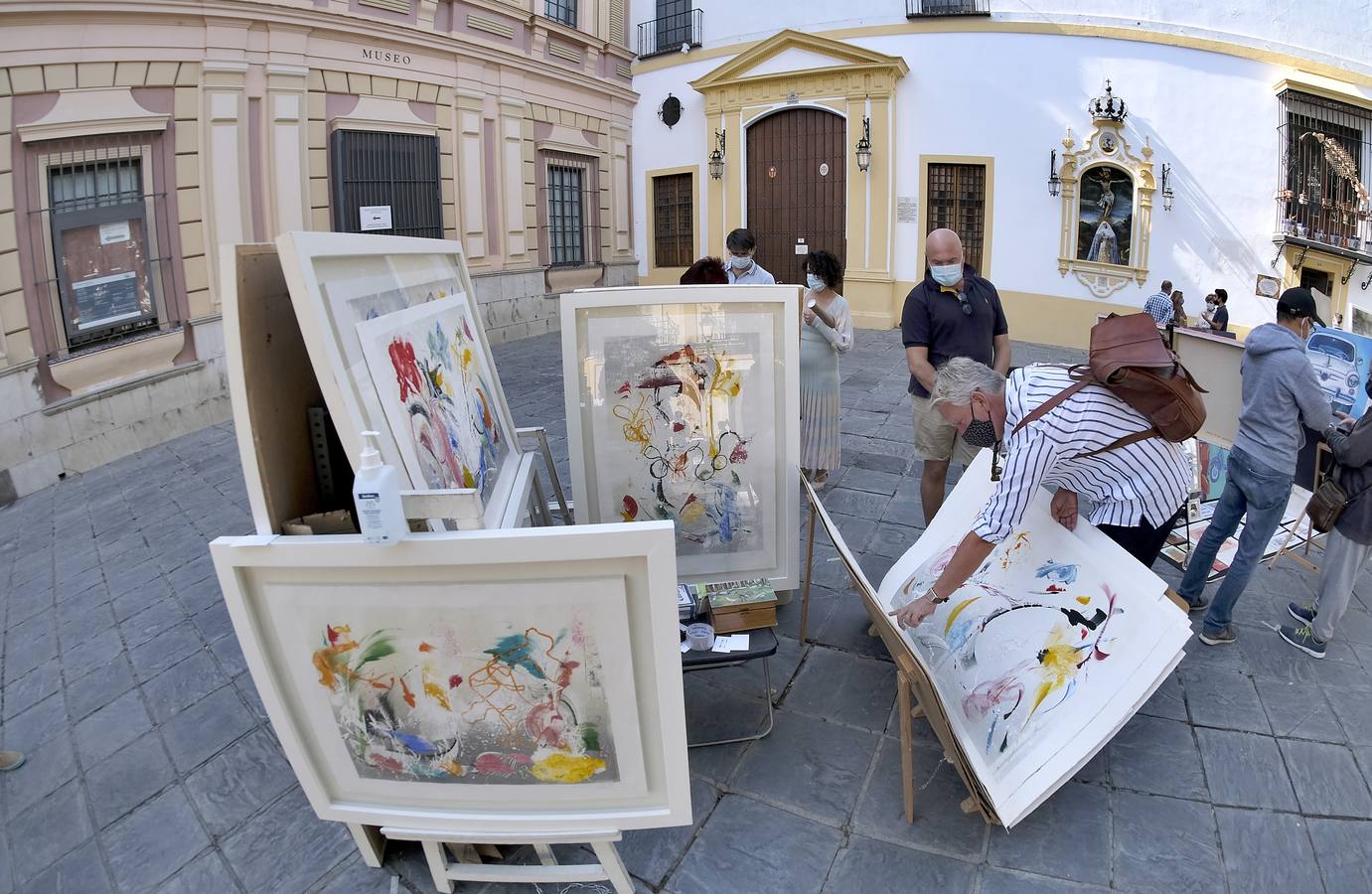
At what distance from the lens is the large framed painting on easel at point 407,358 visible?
175 centimetres

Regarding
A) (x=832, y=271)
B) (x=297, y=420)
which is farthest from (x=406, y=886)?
(x=832, y=271)

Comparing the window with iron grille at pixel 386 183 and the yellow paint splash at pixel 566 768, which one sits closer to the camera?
the yellow paint splash at pixel 566 768

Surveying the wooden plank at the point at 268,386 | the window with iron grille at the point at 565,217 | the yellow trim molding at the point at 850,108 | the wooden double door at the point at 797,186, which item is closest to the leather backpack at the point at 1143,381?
the wooden plank at the point at 268,386

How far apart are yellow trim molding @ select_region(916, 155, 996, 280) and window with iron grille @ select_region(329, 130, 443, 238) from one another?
6.80 m

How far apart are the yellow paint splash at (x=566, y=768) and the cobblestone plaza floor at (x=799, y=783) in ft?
1.65

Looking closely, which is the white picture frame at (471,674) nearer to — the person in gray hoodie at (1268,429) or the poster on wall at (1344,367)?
the person in gray hoodie at (1268,429)

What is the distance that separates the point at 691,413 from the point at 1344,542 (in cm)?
254

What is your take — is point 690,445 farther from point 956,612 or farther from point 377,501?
point 377,501

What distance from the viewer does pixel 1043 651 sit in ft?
7.79

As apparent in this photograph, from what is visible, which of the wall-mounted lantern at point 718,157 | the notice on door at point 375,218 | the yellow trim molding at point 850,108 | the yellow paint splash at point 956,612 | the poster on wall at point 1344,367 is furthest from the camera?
the wall-mounted lantern at point 718,157

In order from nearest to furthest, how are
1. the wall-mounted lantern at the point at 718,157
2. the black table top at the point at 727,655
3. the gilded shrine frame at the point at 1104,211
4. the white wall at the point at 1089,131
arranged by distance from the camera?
the black table top at the point at 727,655
the white wall at the point at 1089,131
the gilded shrine frame at the point at 1104,211
the wall-mounted lantern at the point at 718,157

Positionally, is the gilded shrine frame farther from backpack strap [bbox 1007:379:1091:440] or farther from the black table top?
the black table top

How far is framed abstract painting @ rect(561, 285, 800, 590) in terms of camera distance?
321 cm

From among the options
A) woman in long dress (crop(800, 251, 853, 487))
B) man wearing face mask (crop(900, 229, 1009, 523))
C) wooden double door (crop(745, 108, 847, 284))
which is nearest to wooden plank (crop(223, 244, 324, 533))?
man wearing face mask (crop(900, 229, 1009, 523))
